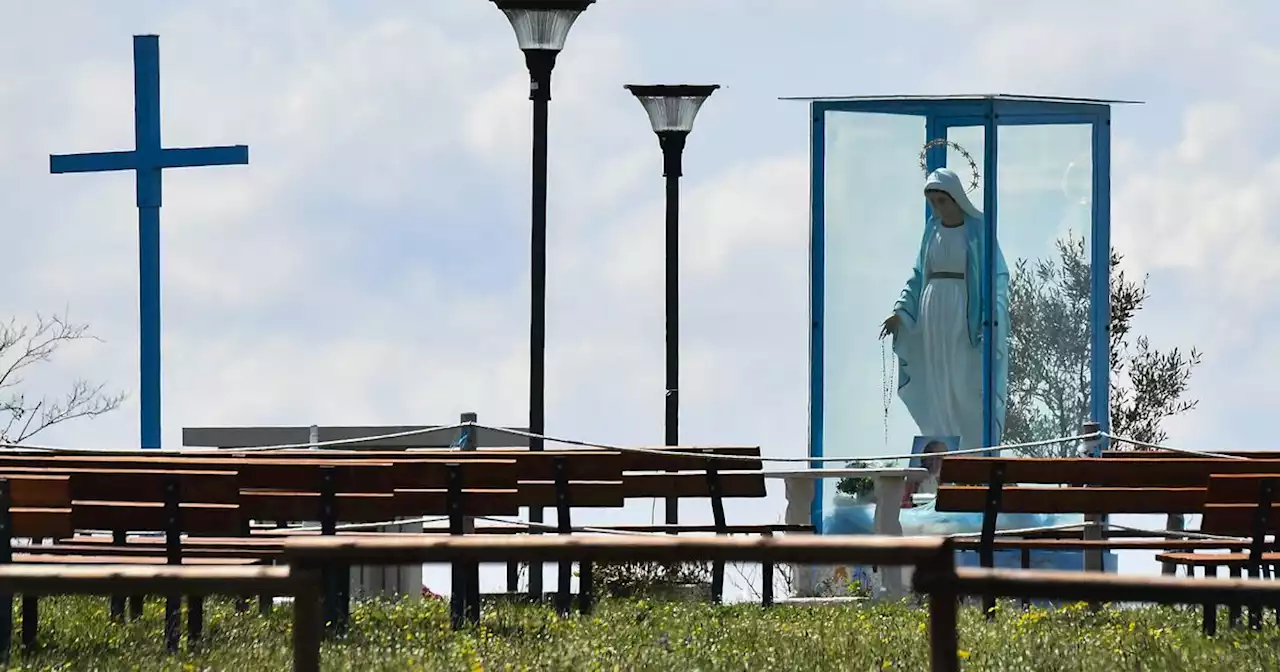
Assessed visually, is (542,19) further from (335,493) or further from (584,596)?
(335,493)

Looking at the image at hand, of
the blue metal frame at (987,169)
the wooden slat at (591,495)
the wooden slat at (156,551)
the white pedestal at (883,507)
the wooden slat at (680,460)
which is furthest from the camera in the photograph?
the blue metal frame at (987,169)

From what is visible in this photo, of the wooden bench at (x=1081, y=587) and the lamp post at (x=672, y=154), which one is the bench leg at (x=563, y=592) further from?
the lamp post at (x=672, y=154)

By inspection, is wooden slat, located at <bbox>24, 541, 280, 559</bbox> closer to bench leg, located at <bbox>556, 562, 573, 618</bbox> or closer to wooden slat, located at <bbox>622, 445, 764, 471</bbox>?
bench leg, located at <bbox>556, 562, 573, 618</bbox>

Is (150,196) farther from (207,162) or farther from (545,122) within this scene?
(545,122)

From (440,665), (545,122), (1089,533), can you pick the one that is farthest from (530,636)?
(545,122)

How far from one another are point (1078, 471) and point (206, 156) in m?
11.9

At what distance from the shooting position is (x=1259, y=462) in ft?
43.0

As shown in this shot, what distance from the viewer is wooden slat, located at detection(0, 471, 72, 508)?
10375 millimetres

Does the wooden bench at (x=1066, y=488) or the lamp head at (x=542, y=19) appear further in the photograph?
the lamp head at (x=542, y=19)

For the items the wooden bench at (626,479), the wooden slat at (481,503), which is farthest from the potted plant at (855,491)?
the wooden slat at (481,503)

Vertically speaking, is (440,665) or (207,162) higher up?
(207,162)

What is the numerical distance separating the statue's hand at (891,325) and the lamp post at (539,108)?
3798mm

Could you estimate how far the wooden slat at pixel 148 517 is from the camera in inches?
418

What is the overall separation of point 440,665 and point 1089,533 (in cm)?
733
